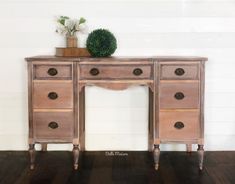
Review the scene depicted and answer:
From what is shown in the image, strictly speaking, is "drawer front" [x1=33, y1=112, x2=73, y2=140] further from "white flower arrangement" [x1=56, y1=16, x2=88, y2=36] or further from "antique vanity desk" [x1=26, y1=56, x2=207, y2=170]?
"white flower arrangement" [x1=56, y1=16, x2=88, y2=36]

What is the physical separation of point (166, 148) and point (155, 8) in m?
1.19

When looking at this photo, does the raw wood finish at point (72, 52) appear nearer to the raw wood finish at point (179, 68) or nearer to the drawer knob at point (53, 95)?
the drawer knob at point (53, 95)

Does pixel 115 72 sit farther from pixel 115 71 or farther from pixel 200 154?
pixel 200 154

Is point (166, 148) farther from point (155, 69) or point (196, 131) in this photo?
point (155, 69)

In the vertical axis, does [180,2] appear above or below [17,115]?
above

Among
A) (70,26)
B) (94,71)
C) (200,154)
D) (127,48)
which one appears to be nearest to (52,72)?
(94,71)

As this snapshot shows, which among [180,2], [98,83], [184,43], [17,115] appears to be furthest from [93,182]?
[180,2]

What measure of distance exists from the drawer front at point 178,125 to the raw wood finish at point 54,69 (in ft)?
2.40

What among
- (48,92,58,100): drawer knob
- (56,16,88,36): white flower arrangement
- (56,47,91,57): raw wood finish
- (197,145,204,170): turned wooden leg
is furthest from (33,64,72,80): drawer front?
(197,145,204,170): turned wooden leg

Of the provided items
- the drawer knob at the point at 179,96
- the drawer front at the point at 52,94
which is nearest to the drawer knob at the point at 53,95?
the drawer front at the point at 52,94

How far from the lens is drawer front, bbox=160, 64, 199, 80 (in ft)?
8.75

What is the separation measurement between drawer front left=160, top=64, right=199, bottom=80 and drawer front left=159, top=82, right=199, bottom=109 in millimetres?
50

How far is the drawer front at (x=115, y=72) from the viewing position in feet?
8.74

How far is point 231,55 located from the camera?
315cm
